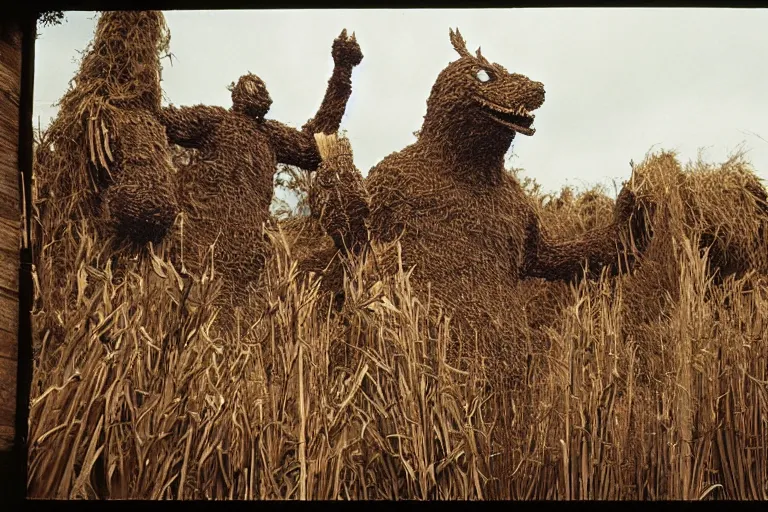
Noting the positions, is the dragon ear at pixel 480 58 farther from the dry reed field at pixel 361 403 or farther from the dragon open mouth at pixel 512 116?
the dry reed field at pixel 361 403

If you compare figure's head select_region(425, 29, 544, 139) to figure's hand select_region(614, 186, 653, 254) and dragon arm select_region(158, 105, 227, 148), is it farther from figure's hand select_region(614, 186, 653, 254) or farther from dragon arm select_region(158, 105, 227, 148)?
dragon arm select_region(158, 105, 227, 148)

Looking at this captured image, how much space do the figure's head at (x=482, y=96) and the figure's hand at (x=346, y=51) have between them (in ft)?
0.79

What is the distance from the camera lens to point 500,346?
98.8 inches

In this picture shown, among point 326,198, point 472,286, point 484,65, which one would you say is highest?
point 484,65

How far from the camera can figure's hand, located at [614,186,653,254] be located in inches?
107

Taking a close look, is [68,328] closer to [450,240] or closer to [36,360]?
[36,360]

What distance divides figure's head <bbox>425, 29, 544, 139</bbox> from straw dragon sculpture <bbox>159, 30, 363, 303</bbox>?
0.90 ft

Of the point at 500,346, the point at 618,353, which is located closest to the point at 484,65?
the point at 500,346

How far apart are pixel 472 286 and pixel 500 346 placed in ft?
0.57

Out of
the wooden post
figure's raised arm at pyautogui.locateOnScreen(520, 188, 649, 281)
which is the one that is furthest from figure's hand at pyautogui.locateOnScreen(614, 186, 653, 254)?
the wooden post

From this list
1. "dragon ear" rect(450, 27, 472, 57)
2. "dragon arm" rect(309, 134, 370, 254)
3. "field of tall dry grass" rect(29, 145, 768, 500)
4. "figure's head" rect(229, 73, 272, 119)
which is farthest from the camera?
"figure's head" rect(229, 73, 272, 119)

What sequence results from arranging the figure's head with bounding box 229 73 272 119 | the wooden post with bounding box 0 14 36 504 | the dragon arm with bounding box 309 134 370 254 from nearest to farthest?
the wooden post with bounding box 0 14 36 504
the dragon arm with bounding box 309 134 370 254
the figure's head with bounding box 229 73 272 119

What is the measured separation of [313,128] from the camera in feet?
9.05

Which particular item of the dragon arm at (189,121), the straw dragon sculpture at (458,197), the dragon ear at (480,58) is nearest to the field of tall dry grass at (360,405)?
the straw dragon sculpture at (458,197)
